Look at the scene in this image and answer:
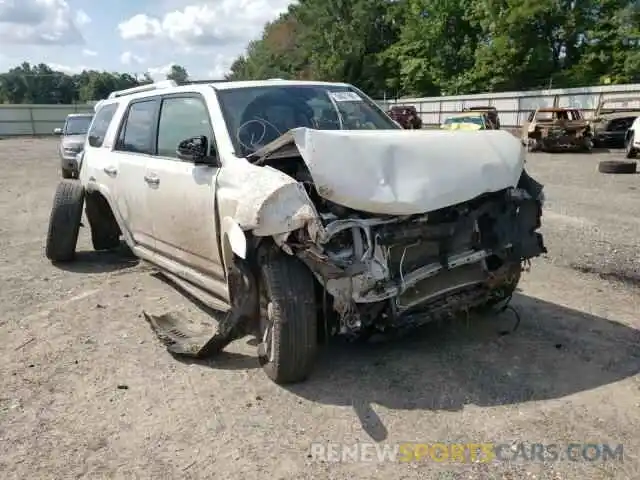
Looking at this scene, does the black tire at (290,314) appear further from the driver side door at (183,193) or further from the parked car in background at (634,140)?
the parked car in background at (634,140)

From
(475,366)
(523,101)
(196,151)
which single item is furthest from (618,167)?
(523,101)

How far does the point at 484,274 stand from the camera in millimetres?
4004

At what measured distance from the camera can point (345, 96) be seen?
195 inches

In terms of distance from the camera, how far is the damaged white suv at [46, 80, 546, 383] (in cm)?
337

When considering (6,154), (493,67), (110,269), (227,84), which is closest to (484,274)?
(227,84)

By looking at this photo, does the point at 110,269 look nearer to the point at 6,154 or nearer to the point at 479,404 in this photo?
the point at 479,404

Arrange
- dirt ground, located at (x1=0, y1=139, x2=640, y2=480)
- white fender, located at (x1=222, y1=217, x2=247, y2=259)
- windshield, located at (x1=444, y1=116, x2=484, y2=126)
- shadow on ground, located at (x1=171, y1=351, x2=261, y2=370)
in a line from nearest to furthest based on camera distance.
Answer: dirt ground, located at (x1=0, y1=139, x2=640, y2=480) < white fender, located at (x1=222, y1=217, x2=247, y2=259) < shadow on ground, located at (x1=171, y1=351, x2=261, y2=370) < windshield, located at (x1=444, y1=116, x2=484, y2=126)

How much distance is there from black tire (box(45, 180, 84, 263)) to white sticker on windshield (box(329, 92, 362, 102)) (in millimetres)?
3305

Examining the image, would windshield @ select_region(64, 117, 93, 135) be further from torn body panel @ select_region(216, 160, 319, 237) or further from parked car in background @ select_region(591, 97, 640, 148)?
parked car in background @ select_region(591, 97, 640, 148)

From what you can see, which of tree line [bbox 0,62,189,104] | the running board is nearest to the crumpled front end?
the running board

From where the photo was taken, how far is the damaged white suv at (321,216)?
337 centimetres

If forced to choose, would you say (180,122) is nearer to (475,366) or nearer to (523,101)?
(475,366)

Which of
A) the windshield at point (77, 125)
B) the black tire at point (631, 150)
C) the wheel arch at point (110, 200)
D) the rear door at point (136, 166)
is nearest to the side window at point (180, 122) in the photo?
the rear door at point (136, 166)

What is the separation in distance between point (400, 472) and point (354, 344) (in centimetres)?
146
